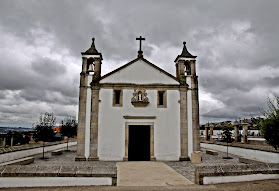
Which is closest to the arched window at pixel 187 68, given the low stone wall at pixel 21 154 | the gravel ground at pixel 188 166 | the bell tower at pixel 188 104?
the bell tower at pixel 188 104

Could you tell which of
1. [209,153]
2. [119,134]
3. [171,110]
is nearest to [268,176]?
[171,110]

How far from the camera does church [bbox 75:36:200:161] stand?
597 inches

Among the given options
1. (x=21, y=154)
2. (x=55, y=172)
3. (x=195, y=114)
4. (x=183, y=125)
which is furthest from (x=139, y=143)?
(x=55, y=172)

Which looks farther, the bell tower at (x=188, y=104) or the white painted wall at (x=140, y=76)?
the white painted wall at (x=140, y=76)

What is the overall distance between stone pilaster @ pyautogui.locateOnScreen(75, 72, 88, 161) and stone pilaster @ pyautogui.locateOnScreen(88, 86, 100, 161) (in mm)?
555

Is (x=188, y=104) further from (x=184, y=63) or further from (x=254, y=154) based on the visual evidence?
(x=254, y=154)

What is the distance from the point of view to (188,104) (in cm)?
1612

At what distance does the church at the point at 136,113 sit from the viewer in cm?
1517

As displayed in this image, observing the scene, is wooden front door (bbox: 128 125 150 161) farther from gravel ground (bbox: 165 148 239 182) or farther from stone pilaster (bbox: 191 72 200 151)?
stone pilaster (bbox: 191 72 200 151)

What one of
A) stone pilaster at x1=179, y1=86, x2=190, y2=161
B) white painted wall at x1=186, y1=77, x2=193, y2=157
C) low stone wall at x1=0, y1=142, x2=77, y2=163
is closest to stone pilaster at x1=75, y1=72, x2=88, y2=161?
low stone wall at x1=0, y1=142, x2=77, y2=163

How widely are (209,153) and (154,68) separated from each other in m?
9.72

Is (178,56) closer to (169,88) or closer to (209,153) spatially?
(169,88)

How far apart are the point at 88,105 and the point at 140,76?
4.35 m

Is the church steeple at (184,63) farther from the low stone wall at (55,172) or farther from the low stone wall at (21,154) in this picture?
the low stone wall at (21,154)
